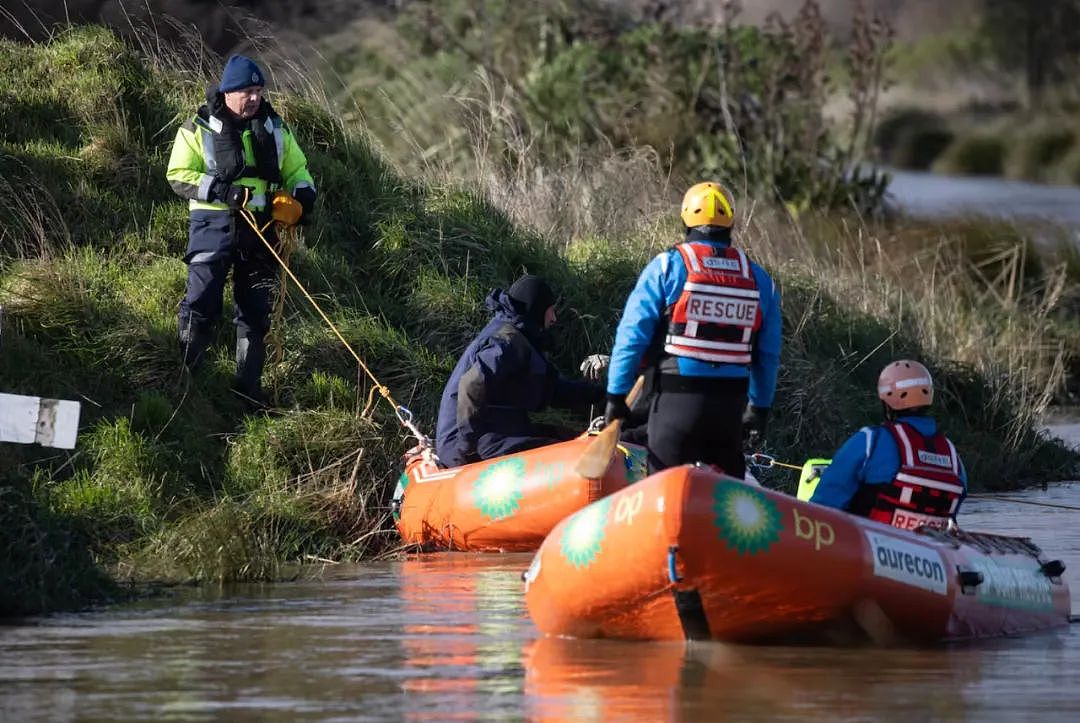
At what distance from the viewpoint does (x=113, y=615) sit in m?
9.16

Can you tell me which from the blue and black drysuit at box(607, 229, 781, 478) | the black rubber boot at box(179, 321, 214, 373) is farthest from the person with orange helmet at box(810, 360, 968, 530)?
the black rubber boot at box(179, 321, 214, 373)

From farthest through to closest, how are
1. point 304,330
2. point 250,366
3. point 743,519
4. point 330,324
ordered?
point 304,330, point 330,324, point 250,366, point 743,519

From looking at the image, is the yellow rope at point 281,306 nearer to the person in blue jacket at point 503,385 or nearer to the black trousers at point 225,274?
the black trousers at point 225,274

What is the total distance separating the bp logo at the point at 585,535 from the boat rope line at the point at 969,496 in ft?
12.3

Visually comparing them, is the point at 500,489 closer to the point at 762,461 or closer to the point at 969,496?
the point at 762,461

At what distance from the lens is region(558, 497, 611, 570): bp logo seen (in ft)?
27.5

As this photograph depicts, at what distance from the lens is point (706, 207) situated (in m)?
9.23

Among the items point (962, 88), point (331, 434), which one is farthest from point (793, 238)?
point (962, 88)

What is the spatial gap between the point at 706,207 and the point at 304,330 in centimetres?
472

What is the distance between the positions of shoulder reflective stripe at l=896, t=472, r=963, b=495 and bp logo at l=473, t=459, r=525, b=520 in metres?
2.65

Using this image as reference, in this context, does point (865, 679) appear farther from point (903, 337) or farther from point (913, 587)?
point (903, 337)

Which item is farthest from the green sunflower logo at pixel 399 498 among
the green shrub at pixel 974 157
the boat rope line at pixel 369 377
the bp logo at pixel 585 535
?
the green shrub at pixel 974 157

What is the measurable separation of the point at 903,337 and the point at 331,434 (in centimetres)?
599

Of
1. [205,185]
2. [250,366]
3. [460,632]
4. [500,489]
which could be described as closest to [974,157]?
[250,366]
